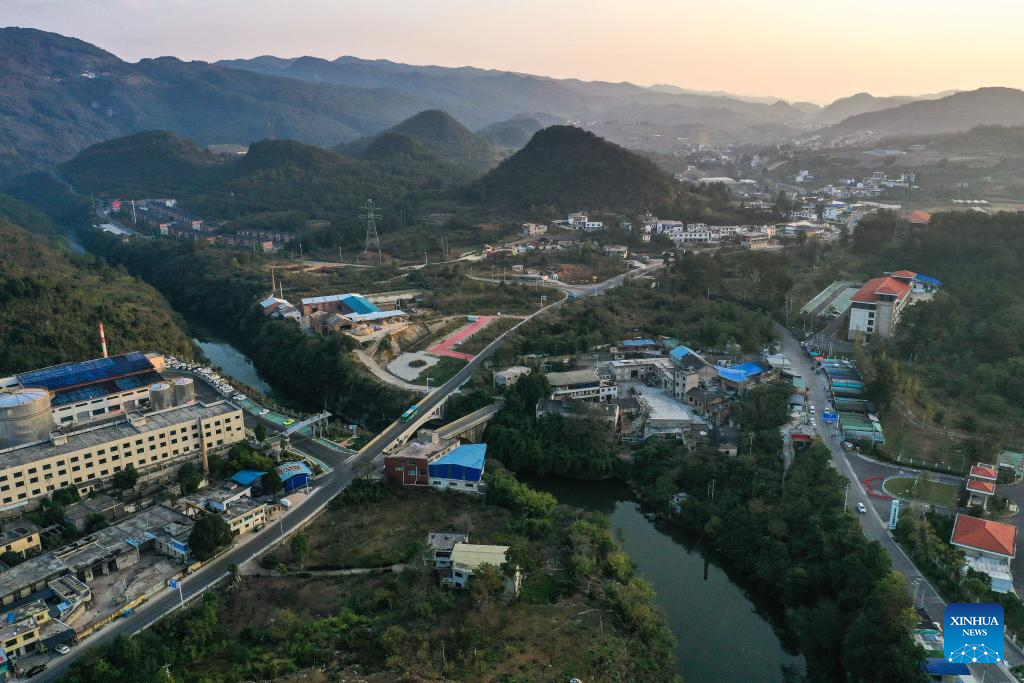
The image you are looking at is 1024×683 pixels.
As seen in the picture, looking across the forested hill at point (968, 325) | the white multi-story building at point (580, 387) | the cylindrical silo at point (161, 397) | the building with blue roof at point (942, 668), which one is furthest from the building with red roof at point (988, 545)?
the cylindrical silo at point (161, 397)

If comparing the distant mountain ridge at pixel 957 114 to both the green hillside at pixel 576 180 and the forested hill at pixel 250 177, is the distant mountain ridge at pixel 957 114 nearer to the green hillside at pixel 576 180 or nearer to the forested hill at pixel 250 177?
the green hillside at pixel 576 180

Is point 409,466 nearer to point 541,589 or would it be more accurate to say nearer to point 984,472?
point 541,589

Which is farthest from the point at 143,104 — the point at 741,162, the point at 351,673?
the point at 351,673

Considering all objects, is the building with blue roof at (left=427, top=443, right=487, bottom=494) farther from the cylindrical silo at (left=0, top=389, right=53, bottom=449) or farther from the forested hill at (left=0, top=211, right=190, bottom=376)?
the forested hill at (left=0, top=211, right=190, bottom=376)

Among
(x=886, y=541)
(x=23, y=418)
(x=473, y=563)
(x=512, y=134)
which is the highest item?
(x=512, y=134)

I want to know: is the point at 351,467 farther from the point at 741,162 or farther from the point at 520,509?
the point at 741,162

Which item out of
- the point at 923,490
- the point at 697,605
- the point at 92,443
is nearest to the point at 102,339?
the point at 92,443
